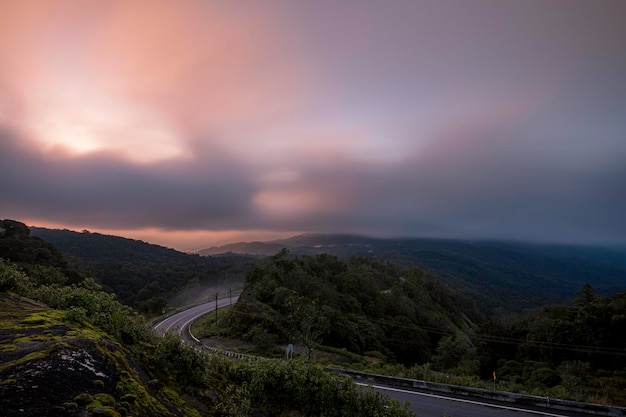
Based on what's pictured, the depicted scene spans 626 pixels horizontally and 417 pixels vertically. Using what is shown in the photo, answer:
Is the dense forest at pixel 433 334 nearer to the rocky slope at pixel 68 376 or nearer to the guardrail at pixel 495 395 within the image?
the guardrail at pixel 495 395

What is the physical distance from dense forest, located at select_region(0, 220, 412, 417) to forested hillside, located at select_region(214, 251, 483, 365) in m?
6.93

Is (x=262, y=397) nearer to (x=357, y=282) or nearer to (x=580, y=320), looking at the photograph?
(x=580, y=320)

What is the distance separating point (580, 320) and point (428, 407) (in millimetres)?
32530

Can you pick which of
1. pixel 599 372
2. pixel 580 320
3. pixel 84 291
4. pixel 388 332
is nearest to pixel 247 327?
pixel 388 332

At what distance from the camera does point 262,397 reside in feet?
29.2

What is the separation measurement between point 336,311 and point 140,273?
→ 85.5 m

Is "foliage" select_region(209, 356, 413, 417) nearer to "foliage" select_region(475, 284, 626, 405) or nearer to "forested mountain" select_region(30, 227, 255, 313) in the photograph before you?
"foliage" select_region(475, 284, 626, 405)

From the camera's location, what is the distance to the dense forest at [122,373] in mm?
4500

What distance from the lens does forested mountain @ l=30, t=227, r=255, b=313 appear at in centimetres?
8331

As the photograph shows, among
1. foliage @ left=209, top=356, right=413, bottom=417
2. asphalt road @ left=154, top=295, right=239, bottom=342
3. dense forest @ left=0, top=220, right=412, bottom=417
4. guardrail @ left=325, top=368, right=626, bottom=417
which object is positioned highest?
dense forest @ left=0, top=220, right=412, bottom=417

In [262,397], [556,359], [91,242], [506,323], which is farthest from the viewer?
[91,242]

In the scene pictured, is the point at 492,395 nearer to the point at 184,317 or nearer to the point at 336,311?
the point at 336,311

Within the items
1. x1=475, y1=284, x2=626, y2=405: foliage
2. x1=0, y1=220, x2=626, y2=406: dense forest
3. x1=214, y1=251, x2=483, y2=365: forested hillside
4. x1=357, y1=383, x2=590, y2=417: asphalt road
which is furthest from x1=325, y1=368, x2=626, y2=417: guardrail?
x1=475, y1=284, x2=626, y2=405: foliage

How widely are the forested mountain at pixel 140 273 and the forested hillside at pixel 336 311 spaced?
30.6 m
